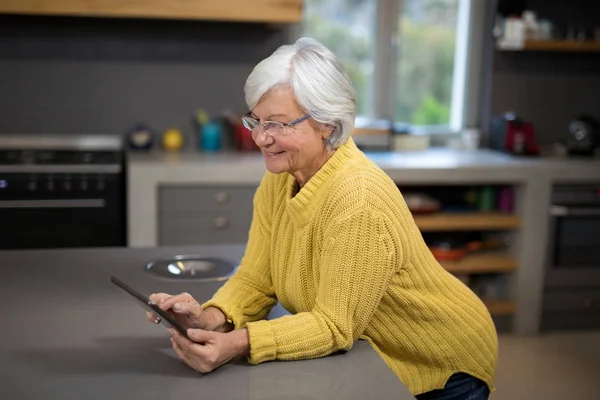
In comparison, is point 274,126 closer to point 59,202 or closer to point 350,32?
point 59,202

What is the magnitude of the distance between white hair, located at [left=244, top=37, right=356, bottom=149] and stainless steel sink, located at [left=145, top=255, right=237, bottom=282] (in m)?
0.59

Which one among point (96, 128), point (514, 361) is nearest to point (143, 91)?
point (96, 128)

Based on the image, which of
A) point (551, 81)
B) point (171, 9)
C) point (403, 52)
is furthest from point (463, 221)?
point (171, 9)

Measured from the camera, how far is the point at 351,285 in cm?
141

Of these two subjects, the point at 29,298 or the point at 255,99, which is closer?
the point at 255,99

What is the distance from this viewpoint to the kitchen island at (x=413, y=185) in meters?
3.53

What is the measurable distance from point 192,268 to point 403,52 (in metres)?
2.75

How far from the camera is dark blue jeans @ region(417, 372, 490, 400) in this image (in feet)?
5.54

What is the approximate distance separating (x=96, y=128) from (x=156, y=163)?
0.74 m

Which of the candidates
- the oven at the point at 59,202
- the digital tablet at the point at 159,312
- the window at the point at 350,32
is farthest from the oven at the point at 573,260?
the digital tablet at the point at 159,312

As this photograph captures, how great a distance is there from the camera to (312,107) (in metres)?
1.44

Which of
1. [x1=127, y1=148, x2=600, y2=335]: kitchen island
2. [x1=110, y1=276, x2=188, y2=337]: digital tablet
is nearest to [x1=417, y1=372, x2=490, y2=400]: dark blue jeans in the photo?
[x1=110, y1=276, x2=188, y2=337]: digital tablet

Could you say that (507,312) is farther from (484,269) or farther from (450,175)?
(450,175)

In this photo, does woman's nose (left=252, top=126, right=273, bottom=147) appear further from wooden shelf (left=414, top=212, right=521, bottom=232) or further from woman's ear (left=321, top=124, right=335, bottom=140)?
wooden shelf (left=414, top=212, right=521, bottom=232)
